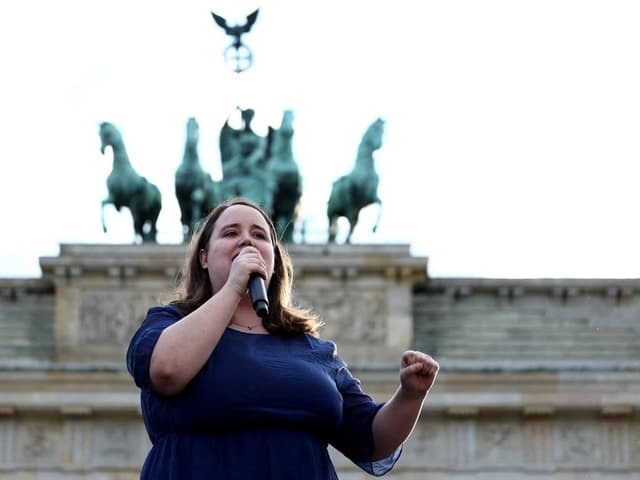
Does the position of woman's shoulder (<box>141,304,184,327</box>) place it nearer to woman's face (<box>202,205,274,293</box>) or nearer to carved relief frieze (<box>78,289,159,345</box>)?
woman's face (<box>202,205,274,293</box>)

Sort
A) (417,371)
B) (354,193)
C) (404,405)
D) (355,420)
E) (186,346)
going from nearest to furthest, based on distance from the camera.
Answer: (186,346)
(417,371)
(404,405)
(355,420)
(354,193)

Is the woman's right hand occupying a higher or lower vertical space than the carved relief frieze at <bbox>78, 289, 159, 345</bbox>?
lower

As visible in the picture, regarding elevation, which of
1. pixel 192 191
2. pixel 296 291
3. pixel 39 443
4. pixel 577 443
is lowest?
pixel 39 443

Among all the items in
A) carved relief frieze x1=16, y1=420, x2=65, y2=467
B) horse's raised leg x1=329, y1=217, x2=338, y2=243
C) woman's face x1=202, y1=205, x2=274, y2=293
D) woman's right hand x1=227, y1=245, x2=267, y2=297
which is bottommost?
woman's right hand x1=227, y1=245, x2=267, y2=297

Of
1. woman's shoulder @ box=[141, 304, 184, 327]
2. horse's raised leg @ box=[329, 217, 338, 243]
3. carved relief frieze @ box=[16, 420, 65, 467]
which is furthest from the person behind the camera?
horse's raised leg @ box=[329, 217, 338, 243]

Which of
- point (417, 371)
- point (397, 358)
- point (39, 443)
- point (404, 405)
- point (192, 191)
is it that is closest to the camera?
point (417, 371)

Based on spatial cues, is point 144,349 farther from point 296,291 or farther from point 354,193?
point 354,193

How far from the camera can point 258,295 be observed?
395cm

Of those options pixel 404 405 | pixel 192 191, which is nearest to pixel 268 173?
pixel 192 191

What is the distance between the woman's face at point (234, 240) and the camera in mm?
4230

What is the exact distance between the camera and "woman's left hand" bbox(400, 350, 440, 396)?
13.5ft

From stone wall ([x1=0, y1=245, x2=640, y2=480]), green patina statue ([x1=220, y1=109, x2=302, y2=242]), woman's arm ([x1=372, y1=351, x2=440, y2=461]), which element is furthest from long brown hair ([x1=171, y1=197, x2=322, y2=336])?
green patina statue ([x1=220, y1=109, x2=302, y2=242])

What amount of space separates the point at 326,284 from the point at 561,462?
13.3ft

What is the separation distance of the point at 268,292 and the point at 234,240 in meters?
0.16
